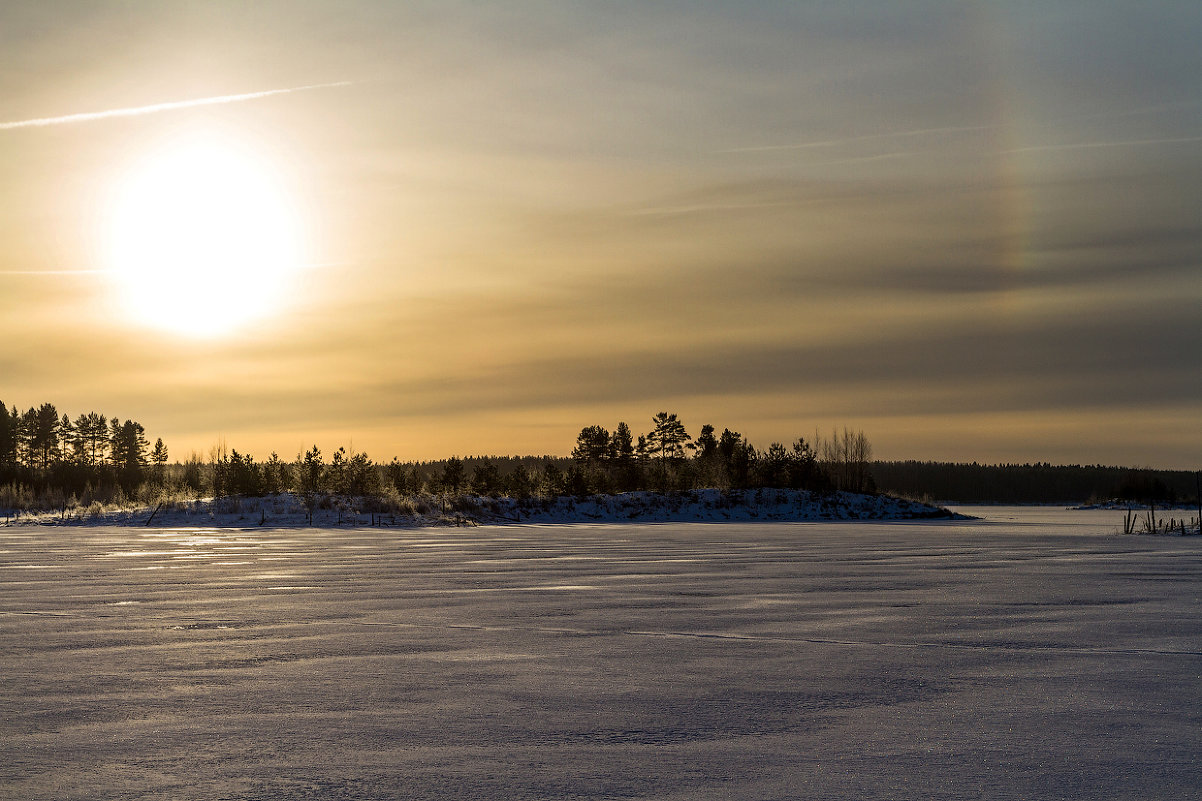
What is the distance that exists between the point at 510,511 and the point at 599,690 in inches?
2835

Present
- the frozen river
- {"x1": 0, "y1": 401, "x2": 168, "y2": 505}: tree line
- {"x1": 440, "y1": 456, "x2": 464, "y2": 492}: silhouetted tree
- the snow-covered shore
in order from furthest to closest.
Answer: {"x1": 0, "y1": 401, "x2": 168, "y2": 505}: tree line → {"x1": 440, "y1": 456, "x2": 464, "y2": 492}: silhouetted tree → the snow-covered shore → the frozen river

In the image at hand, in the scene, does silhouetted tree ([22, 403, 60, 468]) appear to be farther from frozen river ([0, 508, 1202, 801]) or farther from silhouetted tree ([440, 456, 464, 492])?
frozen river ([0, 508, 1202, 801])

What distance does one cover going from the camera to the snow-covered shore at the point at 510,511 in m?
57.8

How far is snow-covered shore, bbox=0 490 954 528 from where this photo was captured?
5784 cm

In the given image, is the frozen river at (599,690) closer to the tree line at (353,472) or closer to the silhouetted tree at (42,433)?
the tree line at (353,472)

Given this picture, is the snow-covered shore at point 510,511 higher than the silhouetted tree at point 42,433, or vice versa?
the silhouetted tree at point 42,433

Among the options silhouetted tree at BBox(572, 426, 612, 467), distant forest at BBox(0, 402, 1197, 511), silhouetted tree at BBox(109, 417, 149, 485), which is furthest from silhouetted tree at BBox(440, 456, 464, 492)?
silhouetted tree at BBox(109, 417, 149, 485)

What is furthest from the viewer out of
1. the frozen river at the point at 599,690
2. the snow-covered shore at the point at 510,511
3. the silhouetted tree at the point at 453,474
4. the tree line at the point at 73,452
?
the tree line at the point at 73,452

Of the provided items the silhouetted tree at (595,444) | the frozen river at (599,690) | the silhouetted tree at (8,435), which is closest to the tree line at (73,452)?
the silhouetted tree at (8,435)

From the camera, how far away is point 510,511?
8038 cm

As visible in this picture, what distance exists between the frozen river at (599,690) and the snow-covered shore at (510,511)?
4139cm

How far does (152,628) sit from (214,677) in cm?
386

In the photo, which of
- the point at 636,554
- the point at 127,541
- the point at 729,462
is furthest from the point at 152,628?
the point at 729,462

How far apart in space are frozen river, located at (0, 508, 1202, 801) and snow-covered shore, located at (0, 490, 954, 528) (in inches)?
1630
